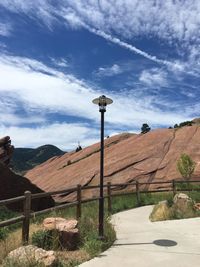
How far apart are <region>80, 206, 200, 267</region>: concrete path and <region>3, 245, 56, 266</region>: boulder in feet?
2.59

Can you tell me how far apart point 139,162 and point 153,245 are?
27.7m

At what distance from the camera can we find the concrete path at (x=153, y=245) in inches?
329

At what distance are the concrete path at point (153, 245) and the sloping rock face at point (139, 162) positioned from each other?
63.3 ft

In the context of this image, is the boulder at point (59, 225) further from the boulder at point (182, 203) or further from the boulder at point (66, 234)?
the boulder at point (182, 203)

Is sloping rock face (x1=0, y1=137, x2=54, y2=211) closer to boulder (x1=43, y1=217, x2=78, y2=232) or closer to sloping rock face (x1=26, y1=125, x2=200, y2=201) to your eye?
boulder (x1=43, y1=217, x2=78, y2=232)

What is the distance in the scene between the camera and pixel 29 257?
304 inches

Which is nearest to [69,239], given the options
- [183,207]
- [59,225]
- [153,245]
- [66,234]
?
[66,234]

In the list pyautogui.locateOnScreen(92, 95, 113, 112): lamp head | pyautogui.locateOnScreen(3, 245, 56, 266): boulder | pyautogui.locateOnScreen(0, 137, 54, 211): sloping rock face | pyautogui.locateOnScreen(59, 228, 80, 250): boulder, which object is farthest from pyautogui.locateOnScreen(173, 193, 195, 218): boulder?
pyautogui.locateOnScreen(3, 245, 56, 266): boulder

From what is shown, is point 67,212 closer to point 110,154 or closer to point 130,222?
point 130,222

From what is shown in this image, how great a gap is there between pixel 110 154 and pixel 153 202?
76.5ft

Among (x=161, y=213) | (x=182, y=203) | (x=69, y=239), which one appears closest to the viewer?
(x=69, y=239)

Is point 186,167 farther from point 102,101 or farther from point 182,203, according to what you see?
point 102,101

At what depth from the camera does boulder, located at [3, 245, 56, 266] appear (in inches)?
297

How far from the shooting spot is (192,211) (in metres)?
15.4
